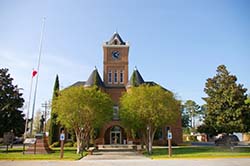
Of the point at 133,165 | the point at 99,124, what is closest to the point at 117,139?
the point at 99,124

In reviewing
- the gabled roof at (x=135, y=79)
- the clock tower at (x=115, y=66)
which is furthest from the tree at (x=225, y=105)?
the clock tower at (x=115, y=66)

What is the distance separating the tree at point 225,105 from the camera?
2855 cm

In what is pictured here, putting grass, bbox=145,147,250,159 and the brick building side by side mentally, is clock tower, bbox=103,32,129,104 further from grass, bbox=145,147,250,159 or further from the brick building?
grass, bbox=145,147,250,159

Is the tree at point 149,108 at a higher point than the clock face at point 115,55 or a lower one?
lower

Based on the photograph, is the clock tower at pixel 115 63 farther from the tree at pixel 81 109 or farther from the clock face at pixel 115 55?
the tree at pixel 81 109

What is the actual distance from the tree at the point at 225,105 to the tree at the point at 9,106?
23.3 m

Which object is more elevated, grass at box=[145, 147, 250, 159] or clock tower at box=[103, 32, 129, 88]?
clock tower at box=[103, 32, 129, 88]

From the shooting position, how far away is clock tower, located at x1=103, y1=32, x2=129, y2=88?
45312mm

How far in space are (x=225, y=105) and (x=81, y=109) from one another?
17.1 m

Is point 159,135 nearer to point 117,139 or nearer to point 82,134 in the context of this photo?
point 117,139

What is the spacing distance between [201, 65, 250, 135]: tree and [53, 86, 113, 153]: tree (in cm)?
1299

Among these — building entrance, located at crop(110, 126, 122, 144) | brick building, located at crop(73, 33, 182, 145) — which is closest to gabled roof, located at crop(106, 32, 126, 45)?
brick building, located at crop(73, 33, 182, 145)

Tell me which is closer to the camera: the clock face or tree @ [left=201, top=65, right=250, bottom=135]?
tree @ [left=201, top=65, right=250, bottom=135]

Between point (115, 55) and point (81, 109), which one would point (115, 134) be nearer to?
point (115, 55)
